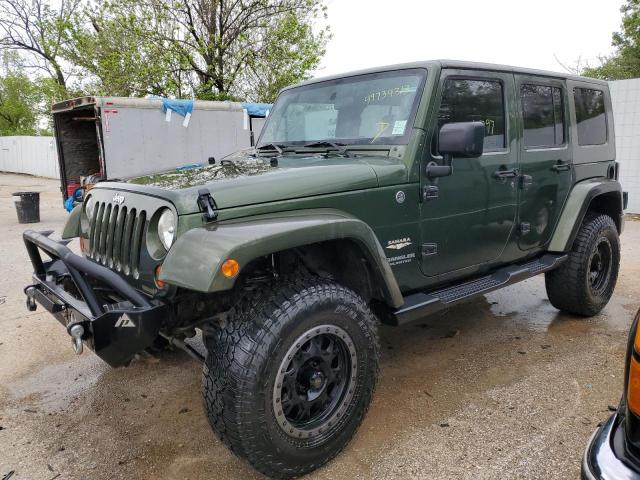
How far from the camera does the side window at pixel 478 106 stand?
3084 millimetres

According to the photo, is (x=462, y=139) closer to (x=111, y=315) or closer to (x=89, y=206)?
(x=111, y=315)

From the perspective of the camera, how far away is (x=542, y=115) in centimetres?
381

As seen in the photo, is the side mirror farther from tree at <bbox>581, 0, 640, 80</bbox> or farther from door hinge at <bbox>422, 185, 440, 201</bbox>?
tree at <bbox>581, 0, 640, 80</bbox>

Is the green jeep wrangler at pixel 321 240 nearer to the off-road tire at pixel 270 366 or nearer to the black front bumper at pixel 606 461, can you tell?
the off-road tire at pixel 270 366

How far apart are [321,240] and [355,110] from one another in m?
A: 1.21

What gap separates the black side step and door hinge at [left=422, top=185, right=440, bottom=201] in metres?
0.61

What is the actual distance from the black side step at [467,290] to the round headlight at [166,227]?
4.34 feet

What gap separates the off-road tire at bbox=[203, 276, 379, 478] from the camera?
2127mm

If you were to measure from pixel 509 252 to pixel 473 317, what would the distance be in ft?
3.61

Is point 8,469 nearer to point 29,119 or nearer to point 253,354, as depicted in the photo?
point 253,354

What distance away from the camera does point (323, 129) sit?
3285mm

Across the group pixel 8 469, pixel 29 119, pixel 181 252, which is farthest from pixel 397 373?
pixel 29 119

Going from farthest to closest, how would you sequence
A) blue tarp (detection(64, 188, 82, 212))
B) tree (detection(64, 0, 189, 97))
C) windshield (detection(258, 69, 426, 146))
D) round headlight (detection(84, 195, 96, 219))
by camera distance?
tree (detection(64, 0, 189, 97)) < blue tarp (detection(64, 188, 82, 212)) < windshield (detection(258, 69, 426, 146)) < round headlight (detection(84, 195, 96, 219))

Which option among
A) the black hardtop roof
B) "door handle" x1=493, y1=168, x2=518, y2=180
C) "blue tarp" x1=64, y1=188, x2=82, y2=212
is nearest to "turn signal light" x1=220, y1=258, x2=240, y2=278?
the black hardtop roof
